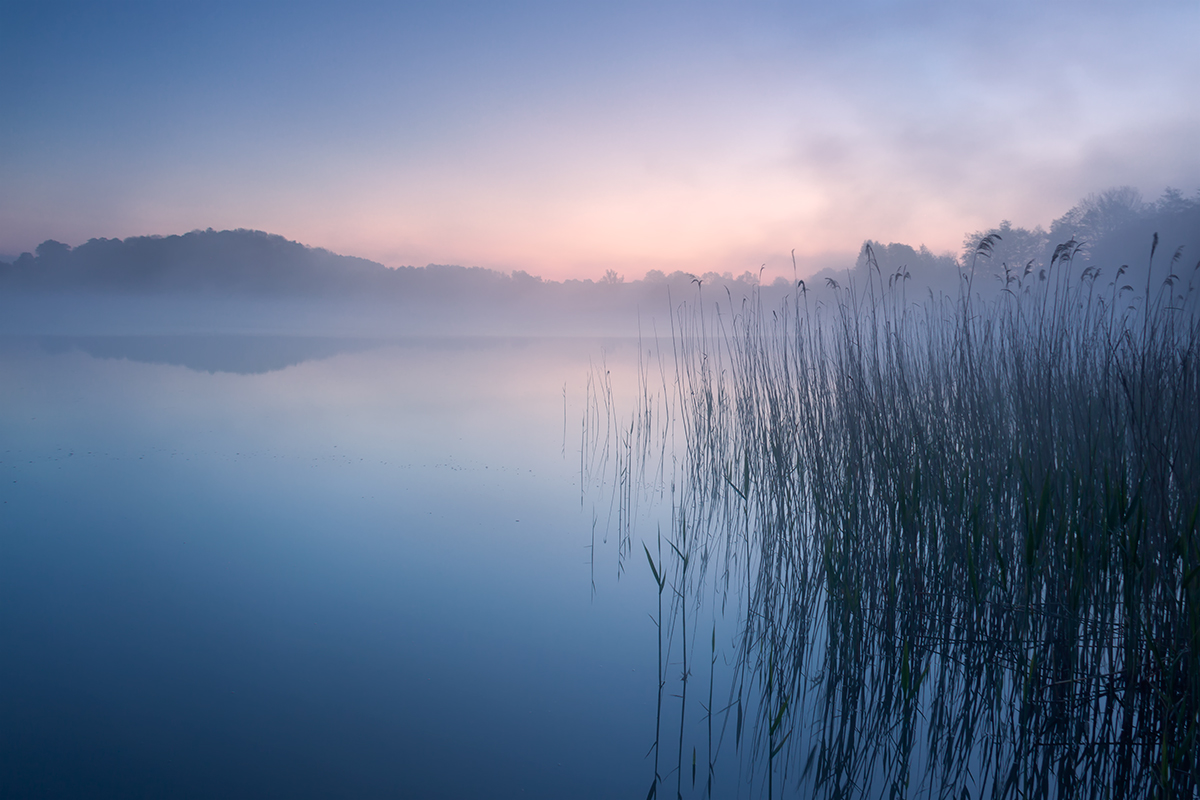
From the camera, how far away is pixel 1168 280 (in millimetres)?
2445

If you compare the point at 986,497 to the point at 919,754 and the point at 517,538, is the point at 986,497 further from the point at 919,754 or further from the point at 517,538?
the point at 517,538

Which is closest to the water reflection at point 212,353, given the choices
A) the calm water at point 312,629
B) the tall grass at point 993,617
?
the calm water at point 312,629

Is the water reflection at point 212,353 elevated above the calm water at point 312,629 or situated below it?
above

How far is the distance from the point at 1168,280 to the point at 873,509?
5.74 feet

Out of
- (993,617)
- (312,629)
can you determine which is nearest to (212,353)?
(312,629)

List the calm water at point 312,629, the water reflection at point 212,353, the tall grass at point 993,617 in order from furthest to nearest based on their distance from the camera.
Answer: the water reflection at point 212,353 < the calm water at point 312,629 < the tall grass at point 993,617

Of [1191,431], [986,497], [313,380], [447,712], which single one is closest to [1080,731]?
[986,497]

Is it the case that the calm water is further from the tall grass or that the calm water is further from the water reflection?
the water reflection

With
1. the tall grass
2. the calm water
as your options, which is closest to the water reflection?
the calm water

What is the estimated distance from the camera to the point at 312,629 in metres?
2.28

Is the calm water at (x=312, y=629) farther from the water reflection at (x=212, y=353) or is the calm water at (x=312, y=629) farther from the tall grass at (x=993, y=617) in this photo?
the water reflection at (x=212, y=353)

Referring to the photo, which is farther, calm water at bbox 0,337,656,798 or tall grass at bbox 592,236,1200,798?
calm water at bbox 0,337,656,798

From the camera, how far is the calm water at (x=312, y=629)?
1569 mm

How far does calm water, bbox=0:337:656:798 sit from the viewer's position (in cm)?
157
